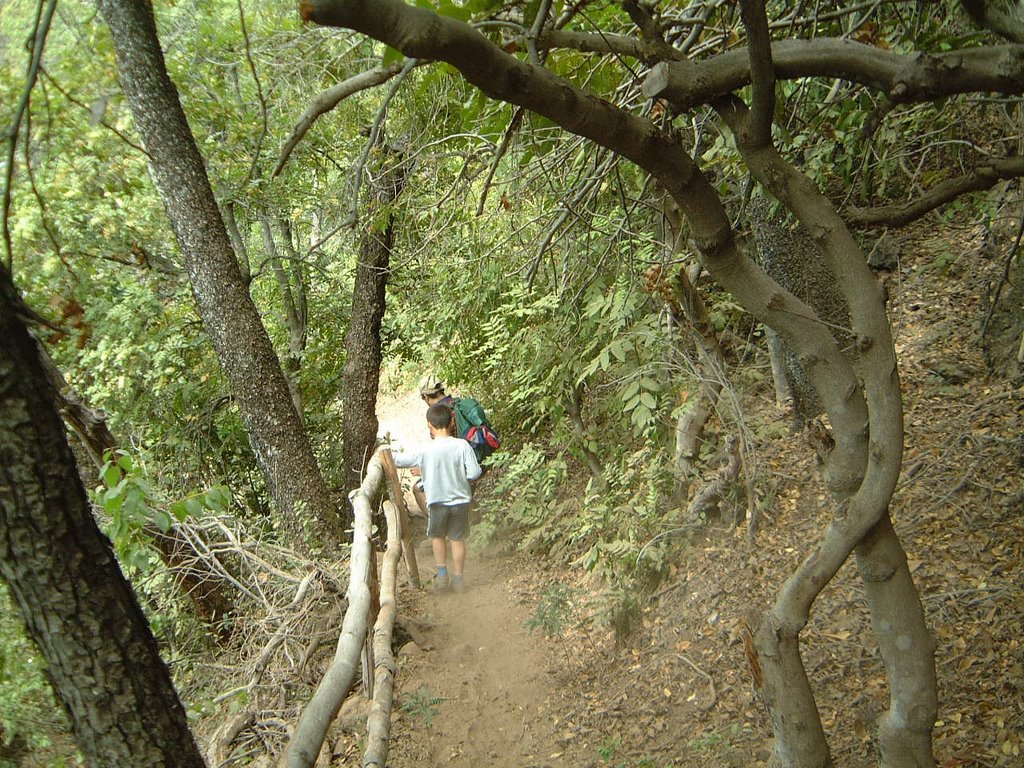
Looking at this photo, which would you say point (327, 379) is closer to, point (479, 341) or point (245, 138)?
point (479, 341)

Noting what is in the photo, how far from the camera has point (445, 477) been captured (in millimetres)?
7309

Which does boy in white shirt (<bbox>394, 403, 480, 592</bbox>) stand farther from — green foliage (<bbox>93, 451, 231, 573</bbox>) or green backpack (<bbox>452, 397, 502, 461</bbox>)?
green foliage (<bbox>93, 451, 231, 573</bbox>)

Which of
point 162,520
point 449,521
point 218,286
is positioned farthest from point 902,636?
point 218,286

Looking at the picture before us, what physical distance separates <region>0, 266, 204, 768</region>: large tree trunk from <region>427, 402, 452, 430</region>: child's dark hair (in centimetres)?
530

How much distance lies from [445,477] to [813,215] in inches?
196

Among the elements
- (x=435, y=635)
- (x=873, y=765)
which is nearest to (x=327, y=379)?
(x=435, y=635)

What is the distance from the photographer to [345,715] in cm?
459

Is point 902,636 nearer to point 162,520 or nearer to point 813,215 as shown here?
point 813,215

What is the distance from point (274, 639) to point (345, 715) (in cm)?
64

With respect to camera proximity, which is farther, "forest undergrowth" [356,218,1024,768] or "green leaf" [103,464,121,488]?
"forest undergrowth" [356,218,1024,768]

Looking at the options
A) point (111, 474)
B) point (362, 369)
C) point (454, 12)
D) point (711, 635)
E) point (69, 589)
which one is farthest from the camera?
point (362, 369)

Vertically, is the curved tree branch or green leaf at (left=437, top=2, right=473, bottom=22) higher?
green leaf at (left=437, top=2, right=473, bottom=22)

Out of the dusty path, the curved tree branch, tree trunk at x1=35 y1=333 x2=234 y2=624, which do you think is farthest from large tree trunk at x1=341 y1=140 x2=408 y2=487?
the curved tree branch

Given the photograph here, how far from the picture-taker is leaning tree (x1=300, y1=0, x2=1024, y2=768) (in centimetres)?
255
